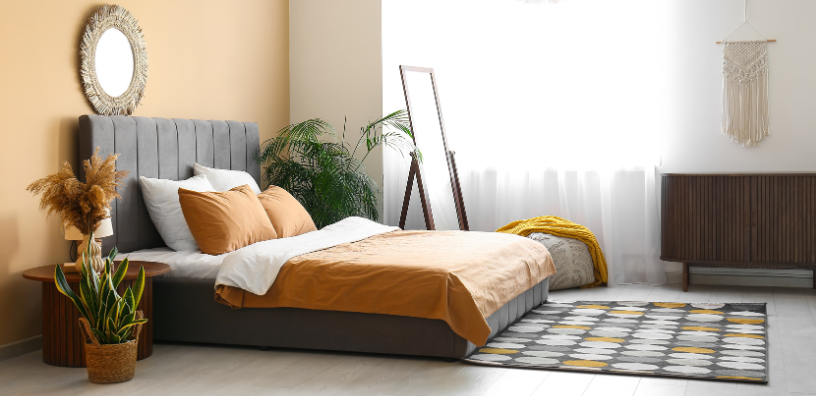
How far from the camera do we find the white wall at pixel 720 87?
217 inches

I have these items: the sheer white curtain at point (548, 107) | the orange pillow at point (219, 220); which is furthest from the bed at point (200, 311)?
the sheer white curtain at point (548, 107)

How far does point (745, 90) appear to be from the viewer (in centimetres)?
561

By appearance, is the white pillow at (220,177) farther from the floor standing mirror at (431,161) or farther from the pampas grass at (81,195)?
the floor standing mirror at (431,161)

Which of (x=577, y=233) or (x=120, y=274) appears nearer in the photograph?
(x=120, y=274)

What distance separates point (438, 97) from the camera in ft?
19.9

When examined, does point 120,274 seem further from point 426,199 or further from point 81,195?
point 426,199

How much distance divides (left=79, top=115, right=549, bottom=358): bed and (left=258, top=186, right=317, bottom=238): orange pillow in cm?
51

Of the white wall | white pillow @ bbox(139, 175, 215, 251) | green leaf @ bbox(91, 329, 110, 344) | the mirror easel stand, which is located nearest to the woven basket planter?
green leaf @ bbox(91, 329, 110, 344)

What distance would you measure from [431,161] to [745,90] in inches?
92.8

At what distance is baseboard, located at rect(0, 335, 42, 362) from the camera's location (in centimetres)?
365

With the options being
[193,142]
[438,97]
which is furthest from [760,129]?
[193,142]

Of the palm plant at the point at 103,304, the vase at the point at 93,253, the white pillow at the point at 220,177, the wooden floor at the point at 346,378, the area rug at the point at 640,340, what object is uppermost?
the white pillow at the point at 220,177

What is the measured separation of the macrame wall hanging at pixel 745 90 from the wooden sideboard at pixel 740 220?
498 mm

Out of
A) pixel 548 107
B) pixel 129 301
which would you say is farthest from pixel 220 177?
pixel 548 107
